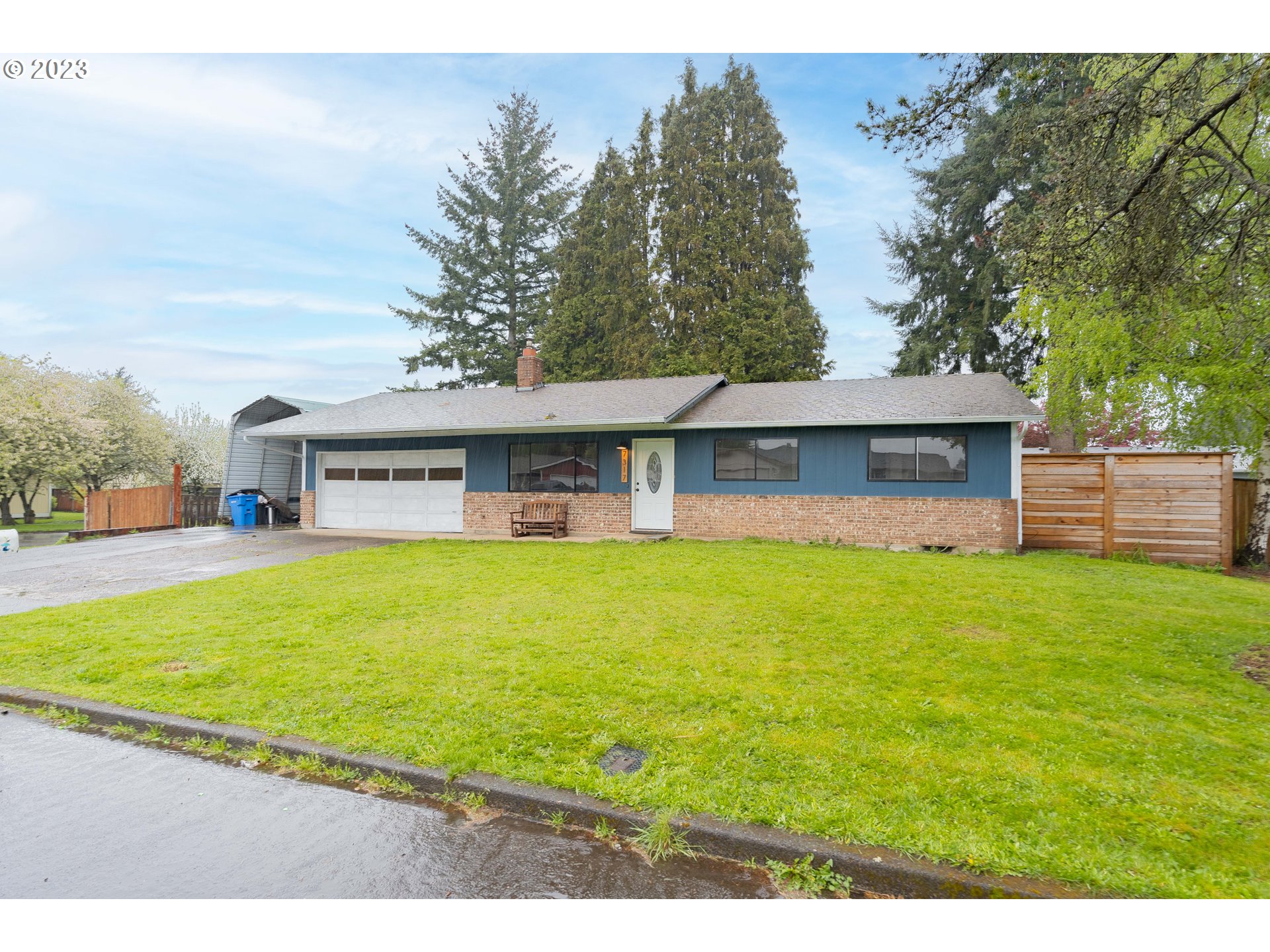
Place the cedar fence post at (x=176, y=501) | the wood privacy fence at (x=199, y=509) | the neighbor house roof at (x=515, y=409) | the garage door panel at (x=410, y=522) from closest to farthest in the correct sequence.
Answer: the neighbor house roof at (x=515, y=409) → the garage door panel at (x=410, y=522) → the cedar fence post at (x=176, y=501) → the wood privacy fence at (x=199, y=509)

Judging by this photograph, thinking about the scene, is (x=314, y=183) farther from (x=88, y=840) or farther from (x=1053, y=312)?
(x=1053, y=312)

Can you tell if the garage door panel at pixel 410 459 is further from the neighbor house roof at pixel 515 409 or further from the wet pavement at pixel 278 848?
the wet pavement at pixel 278 848

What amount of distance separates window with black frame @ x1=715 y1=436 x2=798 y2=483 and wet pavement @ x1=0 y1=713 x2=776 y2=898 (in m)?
11.1

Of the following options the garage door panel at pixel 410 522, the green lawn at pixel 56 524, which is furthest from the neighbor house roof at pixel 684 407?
the green lawn at pixel 56 524

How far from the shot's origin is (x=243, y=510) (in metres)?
18.5

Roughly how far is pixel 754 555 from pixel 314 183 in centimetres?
1149

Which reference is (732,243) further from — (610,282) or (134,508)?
(134,508)

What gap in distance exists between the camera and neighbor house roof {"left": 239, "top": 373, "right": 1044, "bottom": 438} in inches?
492

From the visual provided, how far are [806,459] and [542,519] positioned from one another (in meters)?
5.88

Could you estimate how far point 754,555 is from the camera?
10.7 m

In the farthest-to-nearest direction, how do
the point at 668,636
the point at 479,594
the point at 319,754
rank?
1. the point at 479,594
2. the point at 668,636
3. the point at 319,754

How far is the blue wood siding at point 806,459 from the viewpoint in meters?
11.9

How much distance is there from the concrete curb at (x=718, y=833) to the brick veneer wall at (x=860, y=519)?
10.6m
